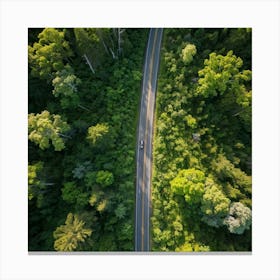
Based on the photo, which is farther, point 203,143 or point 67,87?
point 203,143

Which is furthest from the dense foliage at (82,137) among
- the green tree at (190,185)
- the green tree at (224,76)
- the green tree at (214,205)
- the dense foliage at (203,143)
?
the green tree at (214,205)

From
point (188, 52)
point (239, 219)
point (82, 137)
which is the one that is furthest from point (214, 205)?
point (188, 52)

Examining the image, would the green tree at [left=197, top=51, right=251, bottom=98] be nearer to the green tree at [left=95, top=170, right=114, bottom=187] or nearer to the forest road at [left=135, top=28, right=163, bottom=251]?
the forest road at [left=135, top=28, right=163, bottom=251]

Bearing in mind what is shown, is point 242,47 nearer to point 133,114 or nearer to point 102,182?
point 133,114

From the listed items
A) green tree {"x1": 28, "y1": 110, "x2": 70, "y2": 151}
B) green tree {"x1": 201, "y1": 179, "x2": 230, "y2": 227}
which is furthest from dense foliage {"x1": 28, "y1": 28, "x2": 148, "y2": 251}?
green tree {"x1": 201, "y1": 179, "x2": 230, "y2": 227}

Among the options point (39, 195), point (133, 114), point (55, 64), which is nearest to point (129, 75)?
point (133, 114)

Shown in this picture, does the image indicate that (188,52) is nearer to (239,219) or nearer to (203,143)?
(203,143)
